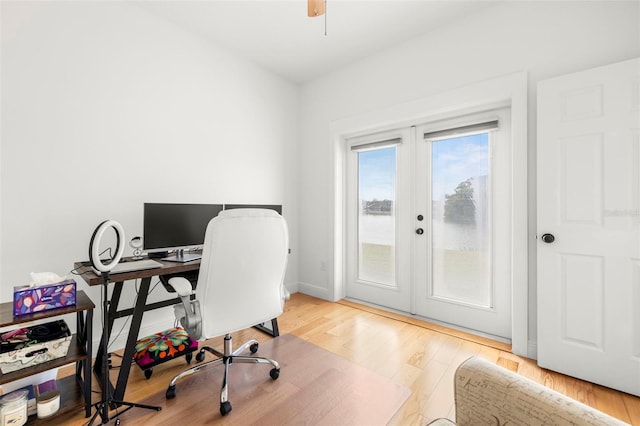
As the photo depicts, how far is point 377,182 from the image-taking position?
10.8 feet

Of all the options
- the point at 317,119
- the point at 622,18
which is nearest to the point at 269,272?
the point at 317,119

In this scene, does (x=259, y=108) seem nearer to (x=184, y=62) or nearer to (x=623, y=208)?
(x=184, y=62)

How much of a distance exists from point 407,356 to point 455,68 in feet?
8.25

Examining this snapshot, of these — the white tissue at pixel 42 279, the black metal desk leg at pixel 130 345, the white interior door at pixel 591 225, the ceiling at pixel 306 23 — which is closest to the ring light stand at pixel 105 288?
the black metal desk leg at pixel 130 345

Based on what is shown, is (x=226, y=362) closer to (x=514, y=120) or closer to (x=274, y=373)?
(x=274, y=373)

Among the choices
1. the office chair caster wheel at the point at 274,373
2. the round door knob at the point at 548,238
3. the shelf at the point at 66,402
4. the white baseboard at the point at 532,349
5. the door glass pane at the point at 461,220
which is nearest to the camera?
the shelf at the point at 66,402

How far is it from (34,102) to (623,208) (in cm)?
396

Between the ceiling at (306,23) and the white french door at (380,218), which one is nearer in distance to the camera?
the ceiling at (306,23)

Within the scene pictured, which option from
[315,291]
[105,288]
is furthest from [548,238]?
[105,288]

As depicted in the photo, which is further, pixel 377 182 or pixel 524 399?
pixel 377 182

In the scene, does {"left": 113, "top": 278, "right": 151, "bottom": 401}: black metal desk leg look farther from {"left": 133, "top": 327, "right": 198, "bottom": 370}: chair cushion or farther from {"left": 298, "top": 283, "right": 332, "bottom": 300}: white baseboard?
{"left": 298, "top": 283, "right": 332, "bottom": 300}: white baseboard

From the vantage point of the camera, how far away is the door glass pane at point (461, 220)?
8.44ft

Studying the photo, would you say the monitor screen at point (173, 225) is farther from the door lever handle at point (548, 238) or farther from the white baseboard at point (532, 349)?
the white baseboard at point (532, 349)

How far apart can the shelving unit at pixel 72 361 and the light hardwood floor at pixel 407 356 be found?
0.11 meters
